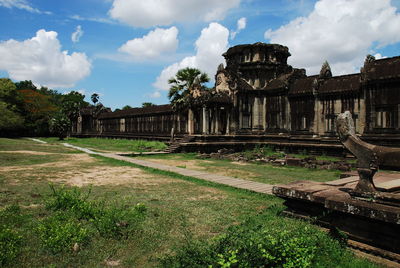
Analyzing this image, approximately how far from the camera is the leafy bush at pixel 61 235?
14.3 ft

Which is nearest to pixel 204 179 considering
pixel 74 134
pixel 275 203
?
pixel 275 203

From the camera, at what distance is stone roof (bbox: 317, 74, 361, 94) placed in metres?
21.1

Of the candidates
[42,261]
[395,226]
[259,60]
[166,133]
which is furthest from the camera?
[166,133]

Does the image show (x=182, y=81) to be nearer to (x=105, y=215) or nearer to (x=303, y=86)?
(x=303, y=86)

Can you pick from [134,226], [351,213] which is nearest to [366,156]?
[351,213]

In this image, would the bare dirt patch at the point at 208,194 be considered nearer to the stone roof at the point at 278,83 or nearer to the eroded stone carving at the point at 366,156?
the eroded stone carving at the point at 366,156

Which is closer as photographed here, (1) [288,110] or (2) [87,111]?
(1) [288,110]

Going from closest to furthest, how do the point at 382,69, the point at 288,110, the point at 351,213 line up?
the point at 351,213 → the point at 382,69 → the point at 288,110

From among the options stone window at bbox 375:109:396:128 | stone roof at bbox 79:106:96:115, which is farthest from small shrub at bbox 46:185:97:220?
stone roof at bbox 79:106:96:115

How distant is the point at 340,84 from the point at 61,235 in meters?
23.1

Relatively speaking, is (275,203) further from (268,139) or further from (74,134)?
(74,134)

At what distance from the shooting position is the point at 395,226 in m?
4.27

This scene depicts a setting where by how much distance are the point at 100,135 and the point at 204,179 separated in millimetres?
45547

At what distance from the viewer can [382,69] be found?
19.2 metres
